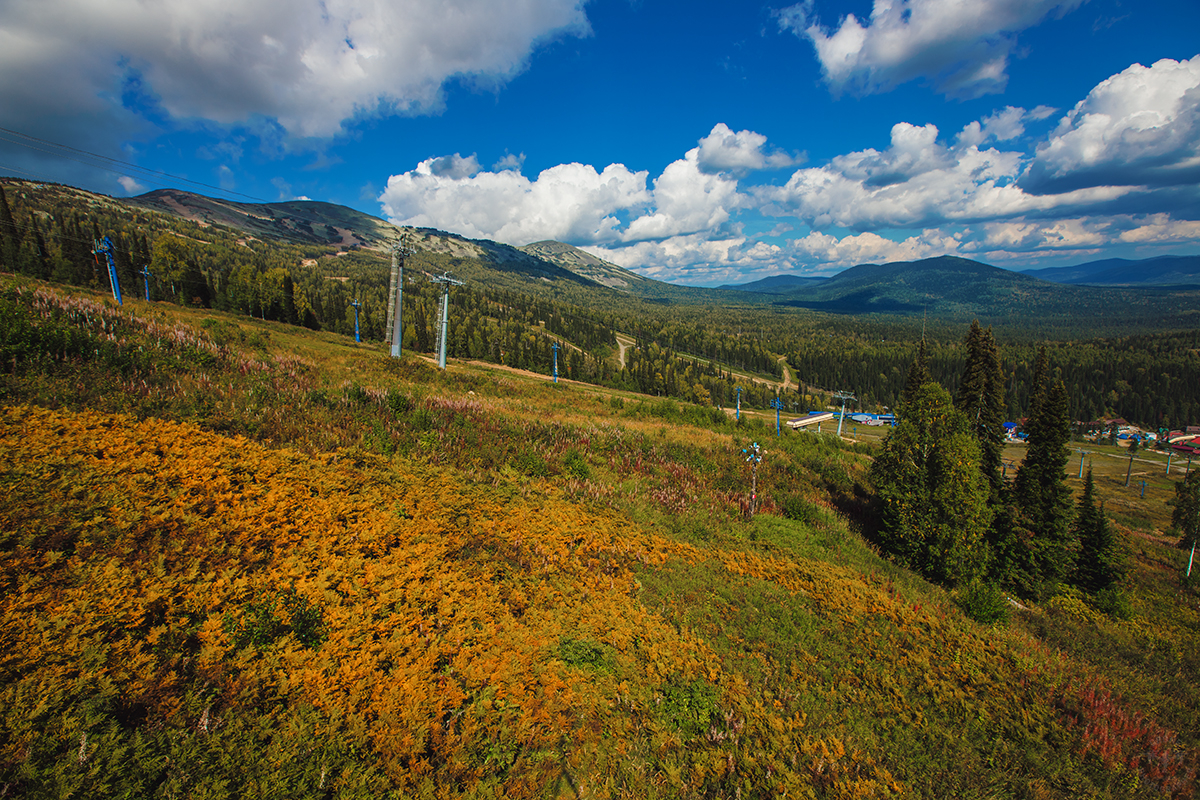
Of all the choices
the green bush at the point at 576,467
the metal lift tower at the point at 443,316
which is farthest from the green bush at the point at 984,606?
the metal lift tower at the point at 443,316

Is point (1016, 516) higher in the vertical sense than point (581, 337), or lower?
lower

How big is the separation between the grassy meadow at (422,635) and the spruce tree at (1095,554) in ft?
67.5

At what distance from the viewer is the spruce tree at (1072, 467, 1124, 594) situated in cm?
2933

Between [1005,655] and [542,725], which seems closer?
[542,725]

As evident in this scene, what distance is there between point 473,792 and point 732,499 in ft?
47.1

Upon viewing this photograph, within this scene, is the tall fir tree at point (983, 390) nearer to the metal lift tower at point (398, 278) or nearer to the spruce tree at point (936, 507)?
the spruce tree at point (936, 507)

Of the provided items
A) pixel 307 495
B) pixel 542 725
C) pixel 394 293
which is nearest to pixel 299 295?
pixel 394 293

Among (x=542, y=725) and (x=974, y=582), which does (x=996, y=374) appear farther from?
(x=542, y=725)

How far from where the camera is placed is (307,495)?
28.2 feet

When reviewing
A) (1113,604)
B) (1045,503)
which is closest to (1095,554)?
(1045,503)

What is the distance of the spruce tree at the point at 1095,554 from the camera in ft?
96.2

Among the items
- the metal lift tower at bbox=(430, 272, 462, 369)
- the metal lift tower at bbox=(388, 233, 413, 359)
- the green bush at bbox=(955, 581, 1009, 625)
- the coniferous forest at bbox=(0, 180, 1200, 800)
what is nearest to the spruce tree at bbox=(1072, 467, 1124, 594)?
the coniferous forest at bbox=(0, 180, 1200, 800)

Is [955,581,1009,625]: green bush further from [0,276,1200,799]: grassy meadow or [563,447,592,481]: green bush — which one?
[563,447,592,481]: green bush

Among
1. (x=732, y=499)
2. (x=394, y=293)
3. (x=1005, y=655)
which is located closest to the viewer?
(x=1005, y=655)
